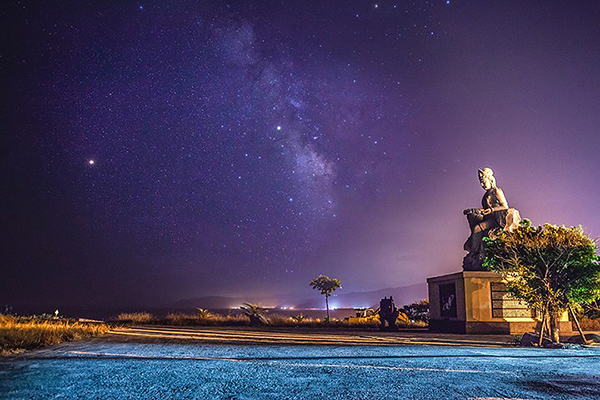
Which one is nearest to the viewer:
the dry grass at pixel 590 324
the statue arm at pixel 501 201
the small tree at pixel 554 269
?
the small tree at pixel 554 269

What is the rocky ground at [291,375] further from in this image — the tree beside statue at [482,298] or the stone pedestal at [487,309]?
the stone pedestal at [487,309]

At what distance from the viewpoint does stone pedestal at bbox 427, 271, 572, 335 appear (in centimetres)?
1614

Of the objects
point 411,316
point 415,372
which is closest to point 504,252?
point 415,372

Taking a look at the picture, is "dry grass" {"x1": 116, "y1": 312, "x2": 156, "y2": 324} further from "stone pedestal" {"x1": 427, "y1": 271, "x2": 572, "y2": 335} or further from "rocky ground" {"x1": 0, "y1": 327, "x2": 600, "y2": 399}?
"stone pedestal" {"x1": 427, "y1": 271, "x2": 572, "y2": 335}

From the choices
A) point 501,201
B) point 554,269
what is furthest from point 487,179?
point 554,269

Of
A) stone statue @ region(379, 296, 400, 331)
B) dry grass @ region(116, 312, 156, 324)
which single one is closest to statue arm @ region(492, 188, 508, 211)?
stone statue @ region(379, 296, 400, 331)

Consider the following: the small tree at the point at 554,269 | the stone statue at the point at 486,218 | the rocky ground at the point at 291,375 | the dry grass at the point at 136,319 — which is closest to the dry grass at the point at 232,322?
the dry grass at the point at 136,319

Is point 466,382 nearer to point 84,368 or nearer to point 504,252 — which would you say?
point 84,368

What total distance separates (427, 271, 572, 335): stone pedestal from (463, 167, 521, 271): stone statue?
5.38ft

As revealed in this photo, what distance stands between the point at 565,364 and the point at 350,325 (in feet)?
54.3

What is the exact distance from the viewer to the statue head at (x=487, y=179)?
811 inches

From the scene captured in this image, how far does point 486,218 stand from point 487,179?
2047mm

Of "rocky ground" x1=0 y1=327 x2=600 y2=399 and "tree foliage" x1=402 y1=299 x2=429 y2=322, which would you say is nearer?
"rocky ground" x1=0 y1=327 x2=600 y2=399

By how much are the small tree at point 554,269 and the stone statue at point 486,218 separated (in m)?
6.21
